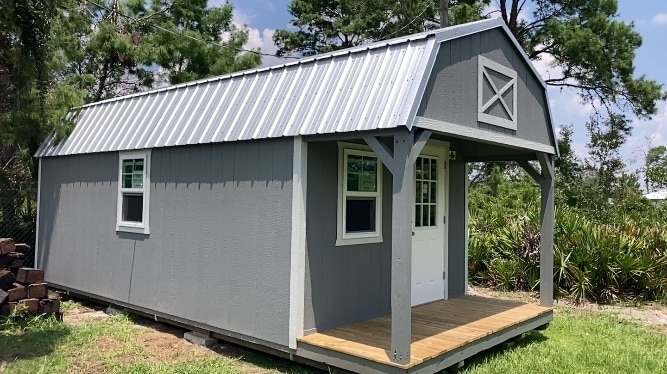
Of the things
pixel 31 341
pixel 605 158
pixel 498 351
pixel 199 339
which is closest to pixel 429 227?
pixel 498 351

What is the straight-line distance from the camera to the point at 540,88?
22.0 feet

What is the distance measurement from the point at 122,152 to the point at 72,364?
295cm

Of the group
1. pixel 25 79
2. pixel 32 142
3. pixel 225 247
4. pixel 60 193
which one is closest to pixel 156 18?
pixel 32 142

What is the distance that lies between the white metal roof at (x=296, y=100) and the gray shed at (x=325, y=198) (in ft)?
0.06

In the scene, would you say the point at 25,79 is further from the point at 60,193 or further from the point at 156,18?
the point at 156,18

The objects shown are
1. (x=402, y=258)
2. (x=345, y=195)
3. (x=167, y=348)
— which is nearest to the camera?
(x=402, y=258)

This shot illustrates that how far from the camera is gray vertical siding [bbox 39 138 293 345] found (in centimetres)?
522

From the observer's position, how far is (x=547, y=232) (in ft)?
22.3

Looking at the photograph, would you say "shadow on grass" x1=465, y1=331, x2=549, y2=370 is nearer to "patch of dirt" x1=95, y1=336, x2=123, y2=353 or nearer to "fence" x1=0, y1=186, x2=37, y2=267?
"patch of dirt" x1=95, y1=336, x2=123, y2=353

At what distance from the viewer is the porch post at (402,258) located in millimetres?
4223

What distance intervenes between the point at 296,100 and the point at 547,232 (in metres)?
3.73

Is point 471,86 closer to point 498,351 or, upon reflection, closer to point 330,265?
point 330,265

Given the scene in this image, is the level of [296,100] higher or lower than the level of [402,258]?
higher

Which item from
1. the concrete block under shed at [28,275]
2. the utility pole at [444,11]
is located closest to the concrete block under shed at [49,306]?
the concrete block under shed at [28,275]
